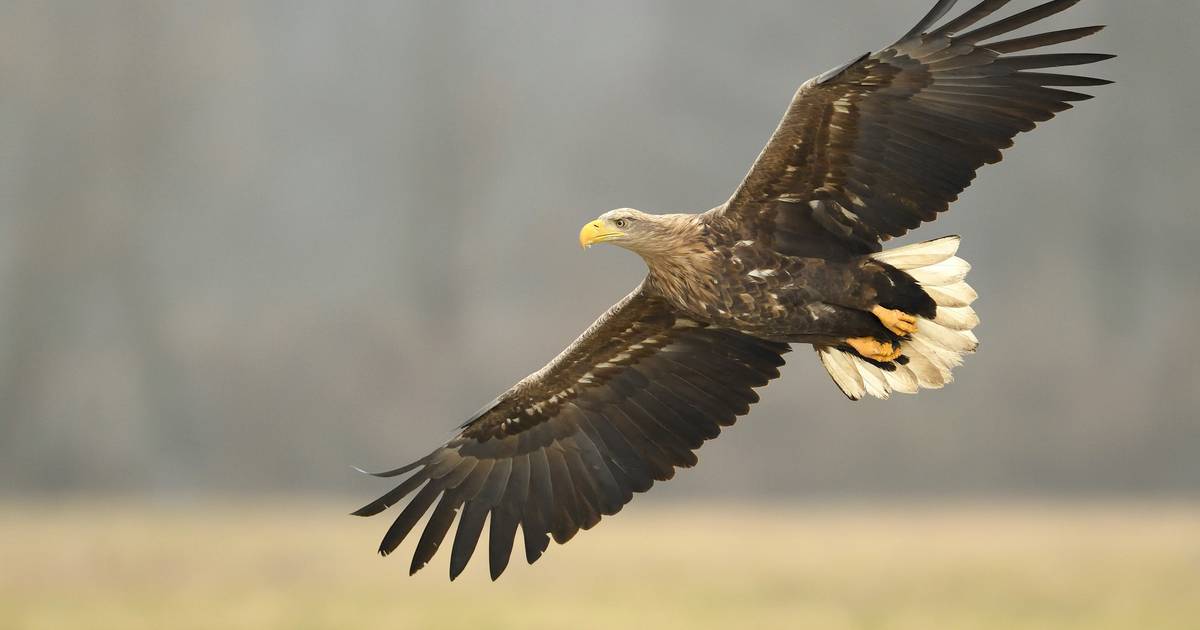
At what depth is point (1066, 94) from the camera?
4148 millimetres

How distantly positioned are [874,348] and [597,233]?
46.7 inches

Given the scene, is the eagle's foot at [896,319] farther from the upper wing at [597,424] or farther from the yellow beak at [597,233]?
the yellow beak at [597,233]

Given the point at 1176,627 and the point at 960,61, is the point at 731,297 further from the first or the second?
the point at 1176,627

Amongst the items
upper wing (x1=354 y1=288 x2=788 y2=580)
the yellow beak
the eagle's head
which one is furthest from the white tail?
the yellow beak

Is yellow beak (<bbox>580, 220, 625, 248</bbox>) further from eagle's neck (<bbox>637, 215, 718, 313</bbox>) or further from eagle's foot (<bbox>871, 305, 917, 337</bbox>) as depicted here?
eagle's foot (<bbox>871, 305, 917, 337</bbox>)

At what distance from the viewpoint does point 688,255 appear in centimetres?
444

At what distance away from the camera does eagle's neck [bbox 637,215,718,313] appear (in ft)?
14.5

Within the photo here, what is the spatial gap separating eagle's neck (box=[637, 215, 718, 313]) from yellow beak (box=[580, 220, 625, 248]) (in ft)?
0.38

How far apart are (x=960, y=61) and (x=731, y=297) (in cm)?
114

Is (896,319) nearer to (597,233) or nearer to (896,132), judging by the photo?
(896,132)

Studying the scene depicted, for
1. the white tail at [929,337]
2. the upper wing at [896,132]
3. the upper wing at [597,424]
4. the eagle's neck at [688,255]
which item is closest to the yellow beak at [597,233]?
the eagle's neck at [688,255]

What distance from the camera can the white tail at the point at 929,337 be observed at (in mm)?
4504

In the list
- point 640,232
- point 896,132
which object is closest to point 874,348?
point 896,132

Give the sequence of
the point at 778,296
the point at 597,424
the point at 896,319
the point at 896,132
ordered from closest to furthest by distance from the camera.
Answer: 1. the point at 896,132
2. the point at 778,296
3. the point at 896,319
4. the point at 597,424
